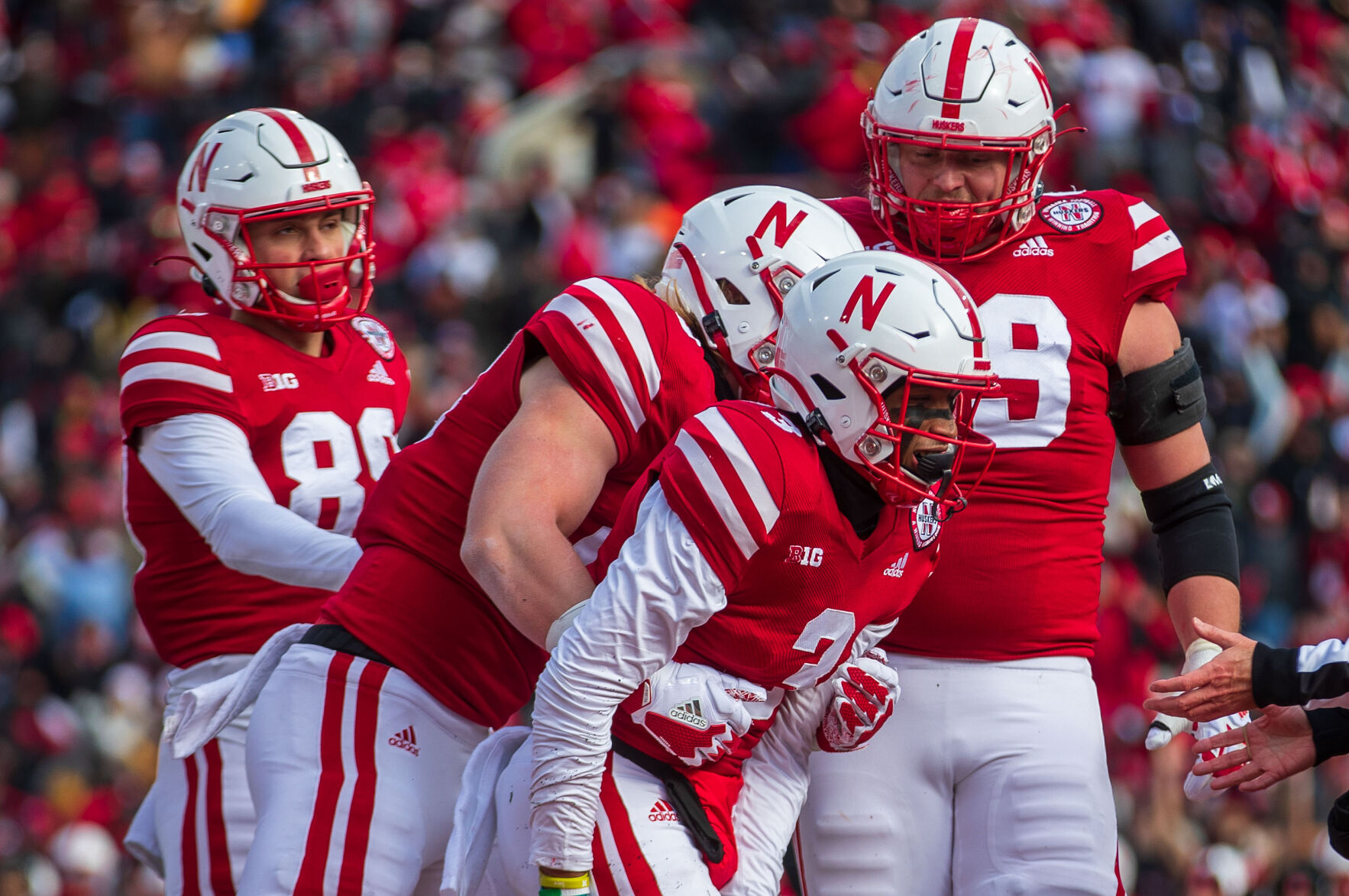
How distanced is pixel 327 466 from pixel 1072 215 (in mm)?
1780

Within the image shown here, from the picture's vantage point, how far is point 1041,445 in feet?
11.7

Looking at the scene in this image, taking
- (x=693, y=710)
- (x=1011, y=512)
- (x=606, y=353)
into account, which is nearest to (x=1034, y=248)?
(x=1011, y=512)

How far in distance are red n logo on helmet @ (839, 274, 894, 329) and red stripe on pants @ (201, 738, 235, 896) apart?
6.12ft

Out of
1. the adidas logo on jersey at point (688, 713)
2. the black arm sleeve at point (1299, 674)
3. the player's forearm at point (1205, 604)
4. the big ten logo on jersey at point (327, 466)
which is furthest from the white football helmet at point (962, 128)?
the big ten logo on jersey at point (327, 466)

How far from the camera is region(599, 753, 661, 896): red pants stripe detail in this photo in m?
2.88

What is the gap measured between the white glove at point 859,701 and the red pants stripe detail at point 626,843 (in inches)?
17.4

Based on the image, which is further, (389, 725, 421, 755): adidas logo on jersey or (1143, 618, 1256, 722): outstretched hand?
(1143, 618, 1256, 722): outstretched hand

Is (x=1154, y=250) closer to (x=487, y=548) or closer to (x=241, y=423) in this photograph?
(x=487, y=548)

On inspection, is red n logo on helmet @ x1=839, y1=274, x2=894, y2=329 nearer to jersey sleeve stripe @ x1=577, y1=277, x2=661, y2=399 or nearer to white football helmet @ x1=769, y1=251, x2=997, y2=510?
white football helmet @ x1=769, y1=251, x2=997, y2=510

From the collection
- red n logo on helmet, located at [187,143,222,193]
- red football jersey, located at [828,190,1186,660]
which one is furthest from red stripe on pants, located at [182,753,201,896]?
red football jersey, located at [828,190,1186,660]

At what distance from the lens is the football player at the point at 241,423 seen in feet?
12.8

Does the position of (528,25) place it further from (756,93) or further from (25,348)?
(25,348)

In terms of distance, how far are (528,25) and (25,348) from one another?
417 centimetres

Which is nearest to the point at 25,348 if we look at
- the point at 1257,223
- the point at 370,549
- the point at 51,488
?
the point at 51,488
